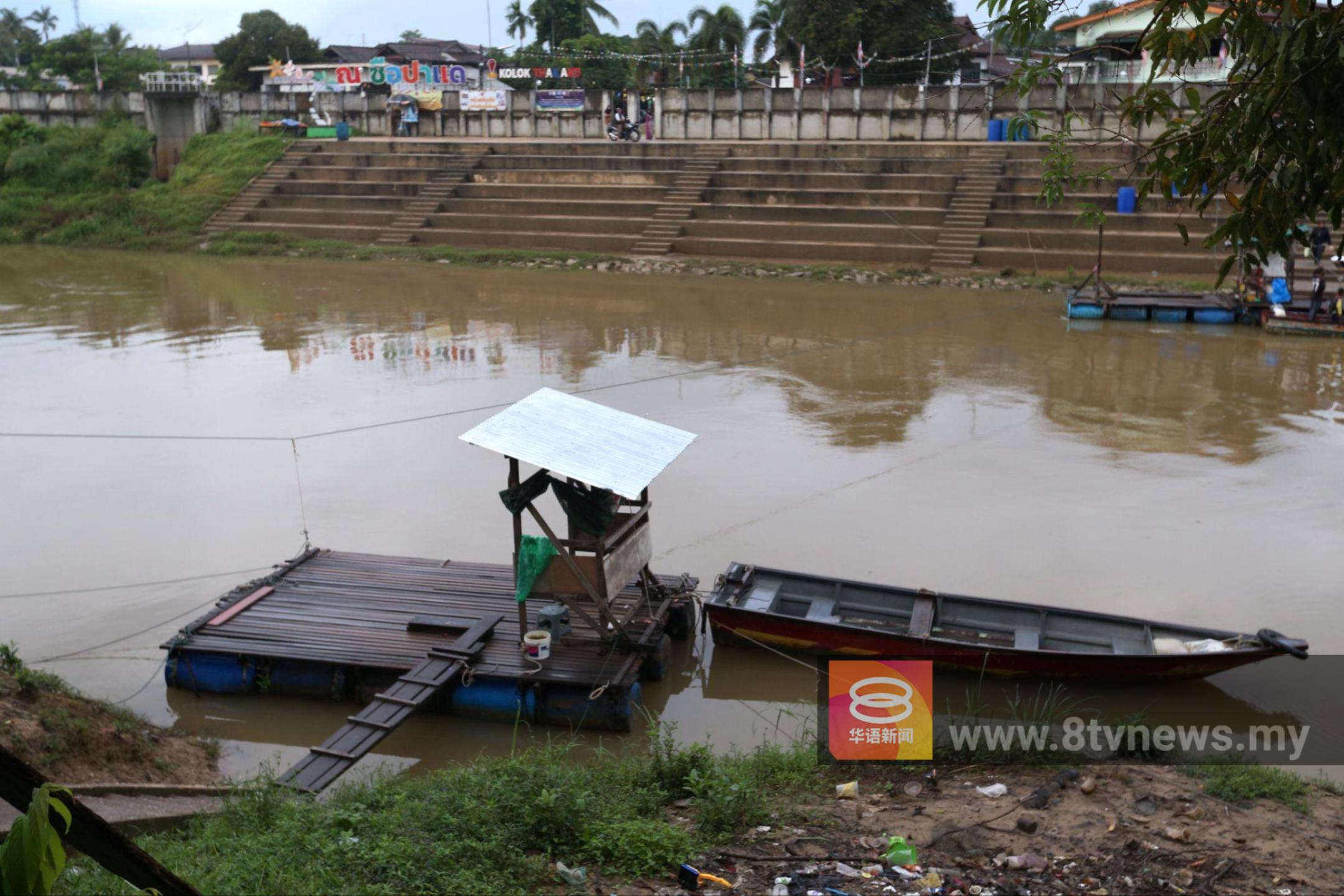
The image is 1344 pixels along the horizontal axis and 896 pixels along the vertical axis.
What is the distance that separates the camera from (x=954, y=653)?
727 cm

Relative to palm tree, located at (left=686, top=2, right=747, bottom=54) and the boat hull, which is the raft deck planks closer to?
the boat hull

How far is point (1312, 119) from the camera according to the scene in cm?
449

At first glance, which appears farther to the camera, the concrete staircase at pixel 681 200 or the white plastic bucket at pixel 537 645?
the concrete staircase at pixel 681 200

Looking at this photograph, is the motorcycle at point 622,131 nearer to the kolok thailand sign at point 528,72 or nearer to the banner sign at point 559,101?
the banner sign at point 559,101

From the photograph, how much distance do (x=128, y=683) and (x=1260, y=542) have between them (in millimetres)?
8832

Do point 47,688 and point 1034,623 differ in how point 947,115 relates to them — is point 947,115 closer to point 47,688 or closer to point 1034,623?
point 1034,623

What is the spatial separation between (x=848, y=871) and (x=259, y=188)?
31.8 meters

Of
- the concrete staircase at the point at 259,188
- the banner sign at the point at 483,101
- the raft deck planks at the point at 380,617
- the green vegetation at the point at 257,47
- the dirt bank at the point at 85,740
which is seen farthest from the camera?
the green vegetation at the point at 257,47

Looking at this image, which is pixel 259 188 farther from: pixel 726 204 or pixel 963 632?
pixel 963 632

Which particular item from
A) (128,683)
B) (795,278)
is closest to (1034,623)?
(128,683)

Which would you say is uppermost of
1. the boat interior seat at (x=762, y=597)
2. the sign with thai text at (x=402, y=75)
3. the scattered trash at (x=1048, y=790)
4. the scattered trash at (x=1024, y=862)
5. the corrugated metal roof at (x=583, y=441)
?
the sign with thai text at (x=402, y=75)

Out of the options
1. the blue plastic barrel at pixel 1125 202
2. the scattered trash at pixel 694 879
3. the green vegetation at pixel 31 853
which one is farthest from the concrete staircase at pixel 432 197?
the green vegetation at pixel 31 853

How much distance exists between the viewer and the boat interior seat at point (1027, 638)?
7.38 m

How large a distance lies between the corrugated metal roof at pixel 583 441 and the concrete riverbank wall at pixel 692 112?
19.7m
